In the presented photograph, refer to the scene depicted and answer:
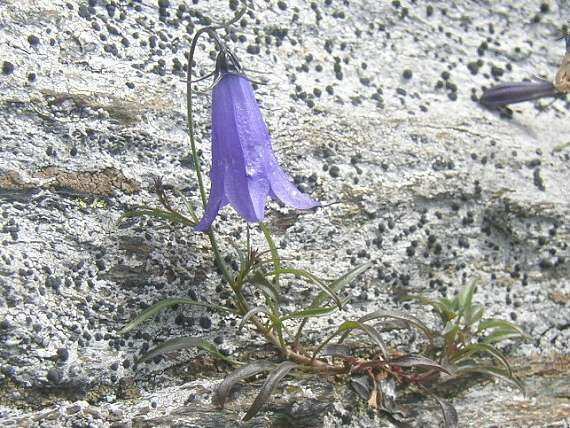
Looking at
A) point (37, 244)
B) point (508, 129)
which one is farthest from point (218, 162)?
point (508, 129)

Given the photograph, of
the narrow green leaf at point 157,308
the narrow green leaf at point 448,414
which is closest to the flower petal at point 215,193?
the narrow green leaf at point 157,308

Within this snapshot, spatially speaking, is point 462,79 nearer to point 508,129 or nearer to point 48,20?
point 508,129

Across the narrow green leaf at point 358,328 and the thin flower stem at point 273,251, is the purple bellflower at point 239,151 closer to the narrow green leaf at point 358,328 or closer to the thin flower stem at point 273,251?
the thin flower stem at point 273,251

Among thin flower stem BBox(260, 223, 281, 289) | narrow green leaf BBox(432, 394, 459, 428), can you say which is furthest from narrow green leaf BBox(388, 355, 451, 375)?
thin flower stem BBox(260, 223, 281, 289)

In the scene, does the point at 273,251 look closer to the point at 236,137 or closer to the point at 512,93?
the point at 236,137

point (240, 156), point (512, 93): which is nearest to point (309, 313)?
point (240, 156)
